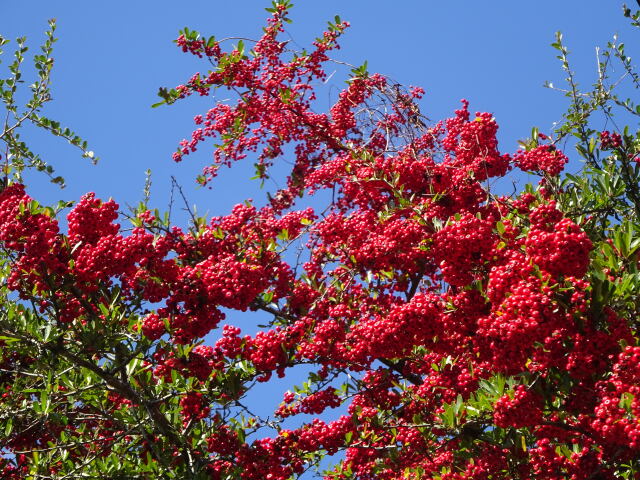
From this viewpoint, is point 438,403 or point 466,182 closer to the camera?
point 438,403

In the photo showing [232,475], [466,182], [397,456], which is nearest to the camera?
[232,475]

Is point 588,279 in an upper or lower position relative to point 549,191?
lower

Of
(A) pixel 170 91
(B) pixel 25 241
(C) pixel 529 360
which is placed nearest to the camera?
(C) pixel 529 360

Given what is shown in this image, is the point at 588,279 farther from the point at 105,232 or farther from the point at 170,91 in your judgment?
the point at 170,91

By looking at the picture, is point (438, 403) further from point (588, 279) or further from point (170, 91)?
point (170, 91)

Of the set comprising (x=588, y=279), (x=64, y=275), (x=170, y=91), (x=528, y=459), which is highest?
(x=170, y=91)

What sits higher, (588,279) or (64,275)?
(64,275)

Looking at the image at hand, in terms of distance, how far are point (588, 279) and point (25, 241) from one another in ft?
15.4

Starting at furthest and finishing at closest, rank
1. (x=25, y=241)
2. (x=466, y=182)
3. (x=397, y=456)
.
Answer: (x=466, y=182) → (x=397, y=456) → (x=25, y=241)

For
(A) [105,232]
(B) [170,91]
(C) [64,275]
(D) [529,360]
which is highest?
(B) [170,91]

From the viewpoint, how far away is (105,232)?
6344 mm

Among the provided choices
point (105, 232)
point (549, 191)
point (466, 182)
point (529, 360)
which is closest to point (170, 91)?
point (105, 232)

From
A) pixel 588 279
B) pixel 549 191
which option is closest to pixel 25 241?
pixel 588 279

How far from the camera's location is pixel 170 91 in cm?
939
